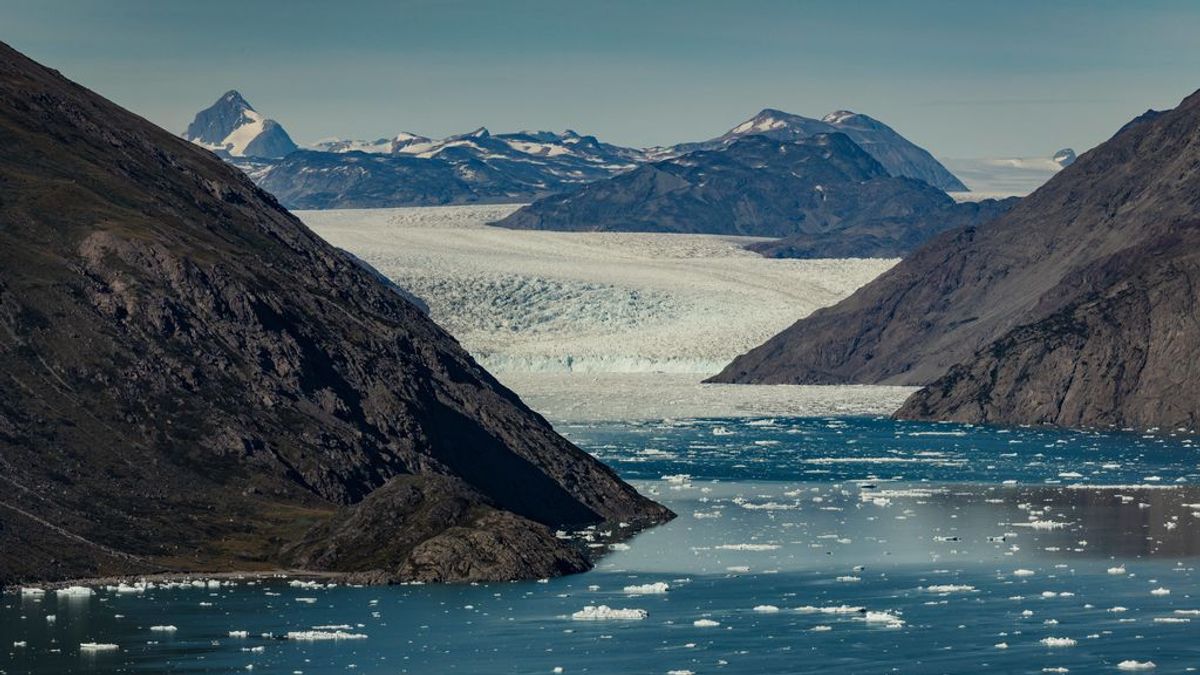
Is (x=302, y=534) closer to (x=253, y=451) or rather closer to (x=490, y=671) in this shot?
(x=253, y=451)

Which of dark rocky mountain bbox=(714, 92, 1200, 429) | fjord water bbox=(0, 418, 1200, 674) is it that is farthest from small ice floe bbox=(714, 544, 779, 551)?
dark rocky mountain bbox=(714, 92, 1200, 429)

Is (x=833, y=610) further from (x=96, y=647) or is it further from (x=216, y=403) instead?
(x=216, y=403)

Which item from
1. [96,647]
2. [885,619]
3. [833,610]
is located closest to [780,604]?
[833,610]

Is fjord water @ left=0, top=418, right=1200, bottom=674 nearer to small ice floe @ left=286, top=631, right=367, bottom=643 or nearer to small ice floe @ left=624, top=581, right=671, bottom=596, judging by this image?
small ice floe @ left=624, top=581, right=671, bottom=596

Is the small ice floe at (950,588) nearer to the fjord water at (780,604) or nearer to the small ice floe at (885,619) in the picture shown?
the fjord water at (780,604)

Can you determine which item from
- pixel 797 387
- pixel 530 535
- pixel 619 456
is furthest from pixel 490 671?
pixel 797 387
